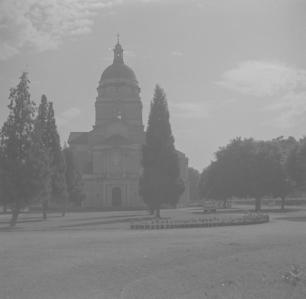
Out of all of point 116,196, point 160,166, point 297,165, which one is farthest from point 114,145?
point 297,165

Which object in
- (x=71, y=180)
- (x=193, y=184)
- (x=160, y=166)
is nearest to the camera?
(x=160, y=166)

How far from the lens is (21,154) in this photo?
1405 inches

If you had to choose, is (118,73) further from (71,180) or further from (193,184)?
(193,184)

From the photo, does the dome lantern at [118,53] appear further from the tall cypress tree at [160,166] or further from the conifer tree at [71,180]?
the tall cypress tree at [160,166]

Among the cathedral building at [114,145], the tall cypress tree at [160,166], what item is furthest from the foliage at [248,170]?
the cathedral building at [114,145]

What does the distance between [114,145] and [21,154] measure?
4585 centimetres

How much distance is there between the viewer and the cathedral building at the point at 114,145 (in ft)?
262

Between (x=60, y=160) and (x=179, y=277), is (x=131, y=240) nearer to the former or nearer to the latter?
(x=179, y=277)

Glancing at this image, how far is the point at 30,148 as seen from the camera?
116 ft

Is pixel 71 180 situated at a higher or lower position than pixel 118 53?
lower

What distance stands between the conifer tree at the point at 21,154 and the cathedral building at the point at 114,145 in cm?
3862

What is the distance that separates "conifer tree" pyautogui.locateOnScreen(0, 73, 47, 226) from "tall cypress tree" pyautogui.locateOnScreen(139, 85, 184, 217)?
14.7 meters

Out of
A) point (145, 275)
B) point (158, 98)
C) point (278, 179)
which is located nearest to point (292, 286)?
point (145, 275)

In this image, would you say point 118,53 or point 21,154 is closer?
point 21,154
